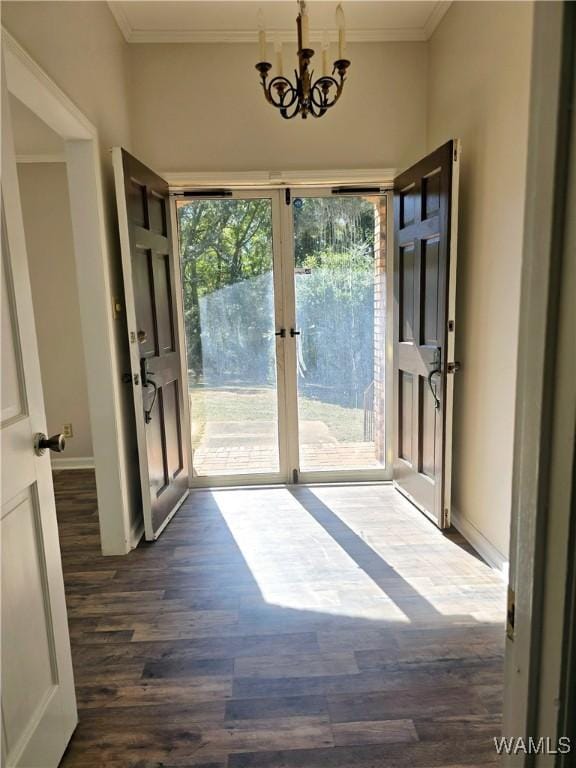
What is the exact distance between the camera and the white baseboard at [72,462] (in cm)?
403

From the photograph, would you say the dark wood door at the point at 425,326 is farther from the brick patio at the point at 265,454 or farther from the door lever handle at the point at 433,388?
the brick patio at the point at 265,454

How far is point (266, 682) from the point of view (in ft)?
5.43

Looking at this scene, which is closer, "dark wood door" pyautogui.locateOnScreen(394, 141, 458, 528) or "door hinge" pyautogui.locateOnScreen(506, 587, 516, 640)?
"door hinge" pyautogui.locateOnScreen(506, 587, 516, 640)

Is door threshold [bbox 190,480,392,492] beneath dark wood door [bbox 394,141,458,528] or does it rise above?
beneath

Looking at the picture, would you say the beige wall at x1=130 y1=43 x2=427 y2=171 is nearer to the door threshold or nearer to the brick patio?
the brick patio

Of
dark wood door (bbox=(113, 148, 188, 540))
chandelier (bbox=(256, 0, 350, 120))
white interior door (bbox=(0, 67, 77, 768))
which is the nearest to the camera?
white interior door (bbox=(0, 67, 77, 768))

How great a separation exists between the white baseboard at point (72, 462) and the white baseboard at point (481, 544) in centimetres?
306

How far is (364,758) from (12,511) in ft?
4.14

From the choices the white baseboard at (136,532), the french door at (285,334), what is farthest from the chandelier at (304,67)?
the white baseboard at (136,532)

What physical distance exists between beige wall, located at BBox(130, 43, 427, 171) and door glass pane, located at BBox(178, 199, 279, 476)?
1.14 feet

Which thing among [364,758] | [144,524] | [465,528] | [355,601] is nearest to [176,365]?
[144,524]

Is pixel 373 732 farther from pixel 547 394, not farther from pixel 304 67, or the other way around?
pixel 304 67

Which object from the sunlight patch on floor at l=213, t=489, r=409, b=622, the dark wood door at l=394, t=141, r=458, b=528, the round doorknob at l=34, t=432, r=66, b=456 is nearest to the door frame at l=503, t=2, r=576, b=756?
the round doorknob at l=34, t=432, r=66, b=456

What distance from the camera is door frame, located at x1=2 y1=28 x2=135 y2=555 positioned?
2.27 meters
